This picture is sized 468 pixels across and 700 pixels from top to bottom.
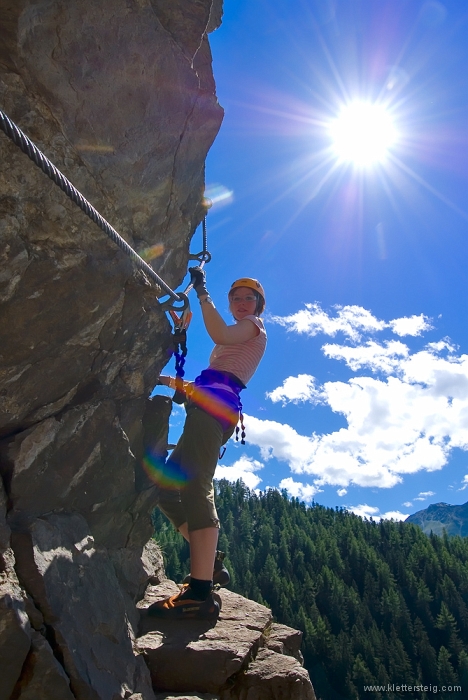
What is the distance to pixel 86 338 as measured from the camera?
4.41 meters

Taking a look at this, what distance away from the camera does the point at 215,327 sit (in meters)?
5.11

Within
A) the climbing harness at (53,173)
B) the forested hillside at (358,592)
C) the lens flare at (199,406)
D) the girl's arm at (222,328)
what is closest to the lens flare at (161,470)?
the lens flare at (199,406)

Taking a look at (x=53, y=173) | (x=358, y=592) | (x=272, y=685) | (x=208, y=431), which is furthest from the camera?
(x=358, y=592)

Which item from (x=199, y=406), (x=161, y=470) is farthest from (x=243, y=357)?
(x=161, y=470)

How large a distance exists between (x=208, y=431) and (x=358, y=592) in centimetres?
11047

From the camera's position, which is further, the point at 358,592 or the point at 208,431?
the point at 358,592

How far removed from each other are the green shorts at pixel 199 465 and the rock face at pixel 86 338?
731 millimetres

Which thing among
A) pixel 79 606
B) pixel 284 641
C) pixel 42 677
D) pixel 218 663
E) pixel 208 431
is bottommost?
pixel 42 677

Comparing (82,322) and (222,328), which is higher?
(222,328)

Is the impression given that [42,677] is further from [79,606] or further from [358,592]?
[358,592]

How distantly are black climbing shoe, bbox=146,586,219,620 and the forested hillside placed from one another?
286ft

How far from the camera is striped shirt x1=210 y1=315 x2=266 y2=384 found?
5.34 m

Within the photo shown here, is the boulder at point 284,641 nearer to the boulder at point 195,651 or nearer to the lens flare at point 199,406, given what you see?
the boulder at point 195,651

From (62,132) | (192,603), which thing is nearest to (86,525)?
(192,603)
